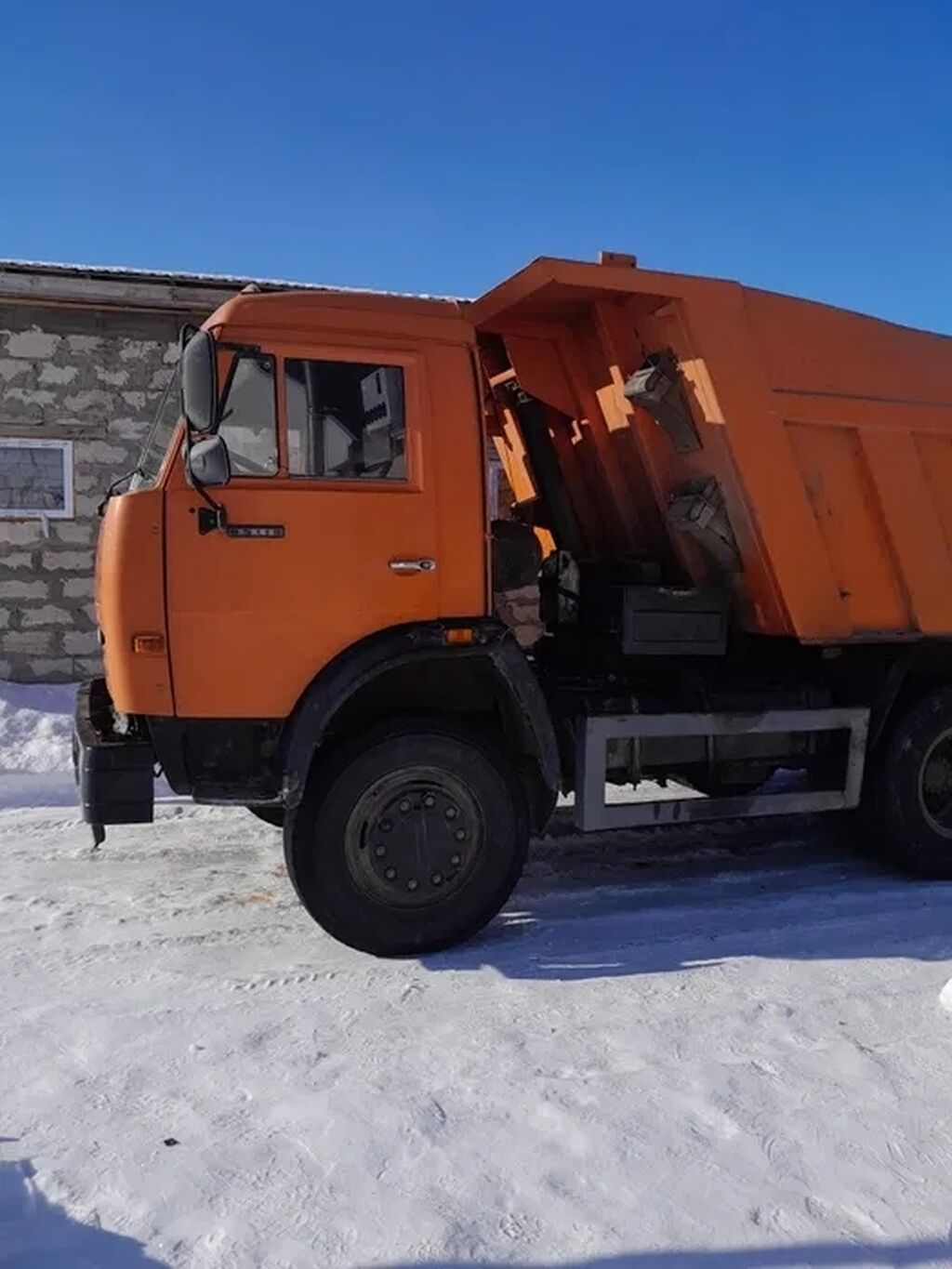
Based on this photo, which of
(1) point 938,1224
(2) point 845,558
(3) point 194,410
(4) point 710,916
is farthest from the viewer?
(2) point 845,558

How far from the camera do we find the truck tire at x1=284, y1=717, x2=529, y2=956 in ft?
14.7

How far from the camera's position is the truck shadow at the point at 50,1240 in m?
2.54

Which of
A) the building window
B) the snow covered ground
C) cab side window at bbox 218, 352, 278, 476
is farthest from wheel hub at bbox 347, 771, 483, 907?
the building window

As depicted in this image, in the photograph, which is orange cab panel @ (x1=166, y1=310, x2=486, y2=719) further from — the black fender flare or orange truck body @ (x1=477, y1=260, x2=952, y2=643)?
orange truck body @ (x1=477, y1=260, x2=952, y2=643)

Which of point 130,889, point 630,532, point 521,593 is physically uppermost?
point 630,532

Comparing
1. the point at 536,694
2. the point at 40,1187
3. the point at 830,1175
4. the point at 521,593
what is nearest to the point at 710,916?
the point at 536,694

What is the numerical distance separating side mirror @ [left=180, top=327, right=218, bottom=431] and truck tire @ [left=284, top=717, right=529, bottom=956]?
1485mm

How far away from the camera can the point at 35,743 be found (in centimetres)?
819

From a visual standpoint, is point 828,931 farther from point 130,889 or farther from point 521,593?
point 130,889

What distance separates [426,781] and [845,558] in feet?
8.09

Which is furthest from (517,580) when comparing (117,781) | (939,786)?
(939,786)

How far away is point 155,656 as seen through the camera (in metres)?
4.28

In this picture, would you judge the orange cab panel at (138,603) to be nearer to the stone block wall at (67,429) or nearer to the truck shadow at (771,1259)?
the truck shadow at (771,1259)

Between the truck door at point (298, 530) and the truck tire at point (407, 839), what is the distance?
1.49 feet
